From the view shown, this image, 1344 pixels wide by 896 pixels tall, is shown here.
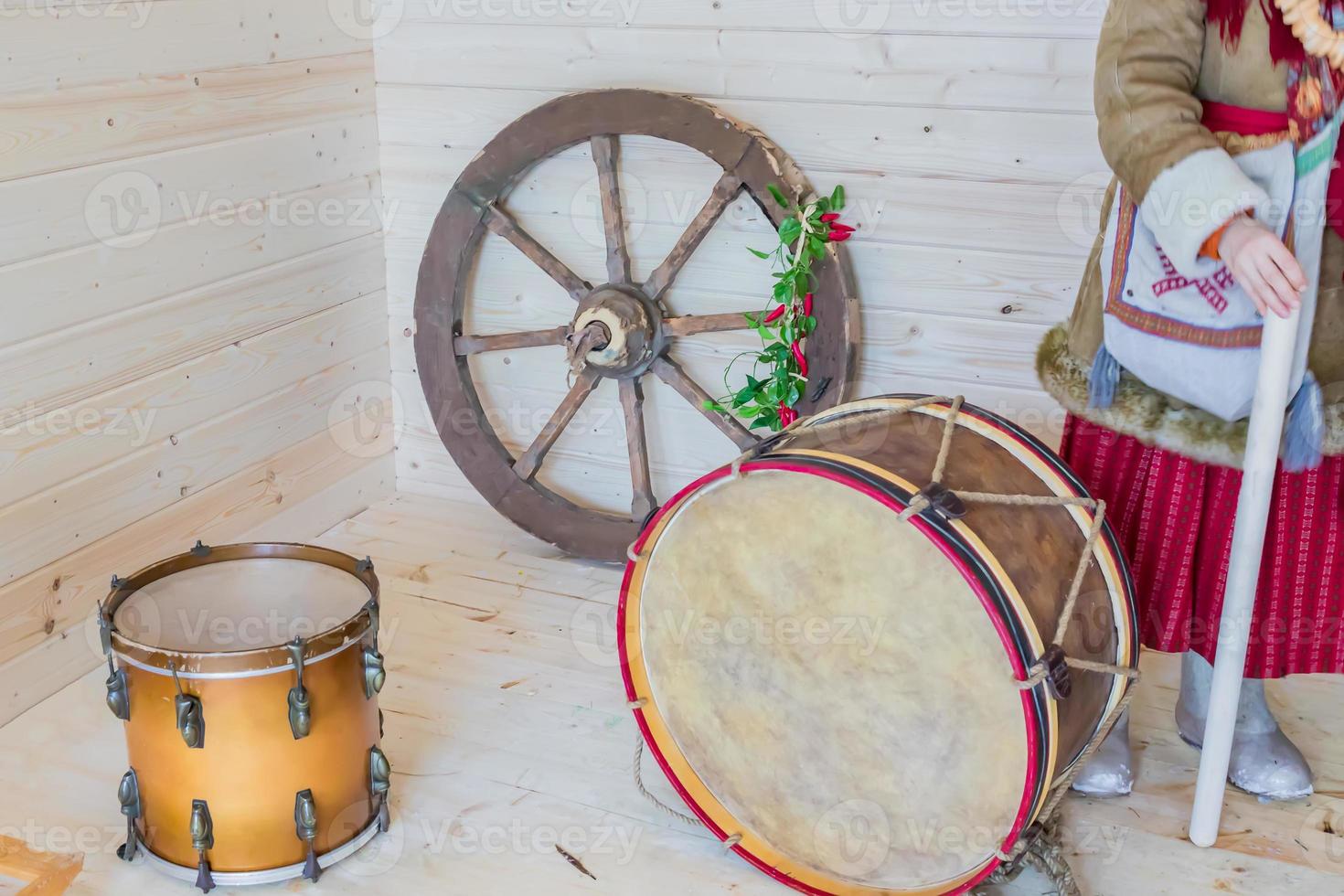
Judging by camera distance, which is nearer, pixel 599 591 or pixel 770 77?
pixel 770 77

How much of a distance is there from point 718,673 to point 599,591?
2.78ft

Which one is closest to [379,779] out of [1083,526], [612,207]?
[1083,526]

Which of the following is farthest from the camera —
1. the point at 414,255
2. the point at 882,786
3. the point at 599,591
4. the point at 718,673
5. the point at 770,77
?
the point at 414,255

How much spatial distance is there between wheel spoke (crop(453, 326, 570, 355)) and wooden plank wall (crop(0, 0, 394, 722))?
0.28 metres

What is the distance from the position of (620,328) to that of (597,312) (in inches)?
2.2

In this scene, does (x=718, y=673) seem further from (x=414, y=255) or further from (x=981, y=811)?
(x=414, y=255)

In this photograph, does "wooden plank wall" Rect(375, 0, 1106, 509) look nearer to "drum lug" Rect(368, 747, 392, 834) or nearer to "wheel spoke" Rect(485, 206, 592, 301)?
"wheel spoke" Rect(485, 206, 592, 301)

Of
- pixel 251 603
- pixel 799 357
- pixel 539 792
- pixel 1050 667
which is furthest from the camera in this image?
pixel 799 357

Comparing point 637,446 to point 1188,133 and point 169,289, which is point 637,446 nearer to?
point 169,289

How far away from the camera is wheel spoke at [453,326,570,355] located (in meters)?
2.59

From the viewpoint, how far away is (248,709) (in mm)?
1560

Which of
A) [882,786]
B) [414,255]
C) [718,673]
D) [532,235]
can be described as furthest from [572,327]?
[882,786]

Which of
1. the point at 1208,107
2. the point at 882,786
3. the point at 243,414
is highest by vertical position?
the point at 1208,107

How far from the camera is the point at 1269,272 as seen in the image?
1.49 metres
